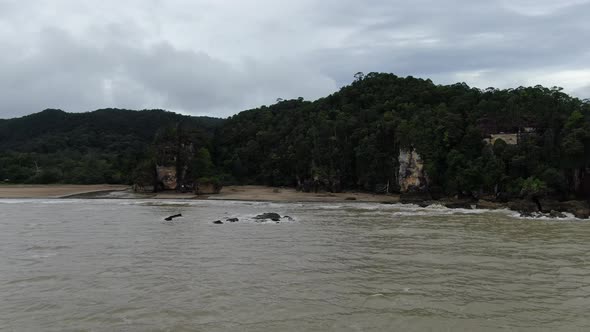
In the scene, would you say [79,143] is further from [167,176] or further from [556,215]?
[556,215]

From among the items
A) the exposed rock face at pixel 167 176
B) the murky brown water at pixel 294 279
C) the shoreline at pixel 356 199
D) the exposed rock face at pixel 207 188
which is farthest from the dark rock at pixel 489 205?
the exposed rock face at pixel 167 176

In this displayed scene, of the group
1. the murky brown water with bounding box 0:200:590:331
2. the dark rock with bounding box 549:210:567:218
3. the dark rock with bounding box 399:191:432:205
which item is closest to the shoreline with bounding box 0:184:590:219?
the dark rock with bounding box 549:210:567:218

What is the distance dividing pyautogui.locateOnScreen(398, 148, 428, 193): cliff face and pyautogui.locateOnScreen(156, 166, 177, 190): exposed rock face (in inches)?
1253

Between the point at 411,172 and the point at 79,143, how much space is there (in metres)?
92.8

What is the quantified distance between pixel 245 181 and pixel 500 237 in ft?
193

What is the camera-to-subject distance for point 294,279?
46.4ft

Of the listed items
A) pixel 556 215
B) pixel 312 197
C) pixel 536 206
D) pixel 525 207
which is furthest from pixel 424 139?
pixel 556 215

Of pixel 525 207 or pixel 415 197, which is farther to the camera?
pixel 415 197

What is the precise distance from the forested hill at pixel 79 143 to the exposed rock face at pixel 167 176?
5449 mm

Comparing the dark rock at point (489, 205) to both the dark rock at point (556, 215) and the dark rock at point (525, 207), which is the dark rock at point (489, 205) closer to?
the dark rock at point (525, 207)

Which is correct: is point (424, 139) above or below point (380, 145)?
above

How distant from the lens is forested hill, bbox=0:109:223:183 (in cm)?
8219

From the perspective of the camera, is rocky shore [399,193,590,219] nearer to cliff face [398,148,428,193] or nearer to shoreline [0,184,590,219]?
shoreline [0,184,590,219]

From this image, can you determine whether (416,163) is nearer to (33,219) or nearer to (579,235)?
(579,235)
